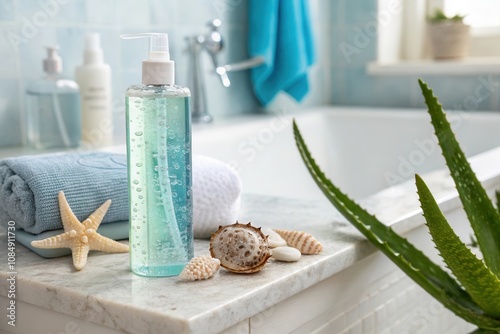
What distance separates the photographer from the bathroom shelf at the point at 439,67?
212 centimetres

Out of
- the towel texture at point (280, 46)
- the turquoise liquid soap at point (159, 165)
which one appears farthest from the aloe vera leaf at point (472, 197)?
the towel texture at point (280, 46)

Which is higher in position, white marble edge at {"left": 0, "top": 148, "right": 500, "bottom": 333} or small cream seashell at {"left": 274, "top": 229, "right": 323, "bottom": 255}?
small cream seashell at {"left": 274, "top": 229, "right": 323, "bottom": 255}

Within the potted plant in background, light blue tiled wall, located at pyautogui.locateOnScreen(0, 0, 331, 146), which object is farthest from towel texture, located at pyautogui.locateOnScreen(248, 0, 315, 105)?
the potted plant in background

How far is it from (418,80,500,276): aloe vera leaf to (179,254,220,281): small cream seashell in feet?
1.19

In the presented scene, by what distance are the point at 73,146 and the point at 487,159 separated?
821 millimetres

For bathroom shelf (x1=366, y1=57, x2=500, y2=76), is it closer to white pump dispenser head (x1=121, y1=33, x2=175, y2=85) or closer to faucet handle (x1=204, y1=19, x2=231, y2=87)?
faucet handle (x1=204, y1=19, x2=231, y2=87)

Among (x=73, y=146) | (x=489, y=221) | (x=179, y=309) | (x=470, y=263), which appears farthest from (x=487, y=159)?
(x=179, y=309)

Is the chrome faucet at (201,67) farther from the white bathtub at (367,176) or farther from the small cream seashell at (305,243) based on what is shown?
the small cream seashell at (305,243)

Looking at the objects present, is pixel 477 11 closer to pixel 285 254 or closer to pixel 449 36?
pixel 449 36

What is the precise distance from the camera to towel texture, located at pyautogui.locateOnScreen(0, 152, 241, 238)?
0.85 m

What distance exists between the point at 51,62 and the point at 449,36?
1.33m

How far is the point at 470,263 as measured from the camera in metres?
0.81

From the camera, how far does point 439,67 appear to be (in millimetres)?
2197

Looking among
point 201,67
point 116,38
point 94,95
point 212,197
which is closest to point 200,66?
point 201,67
